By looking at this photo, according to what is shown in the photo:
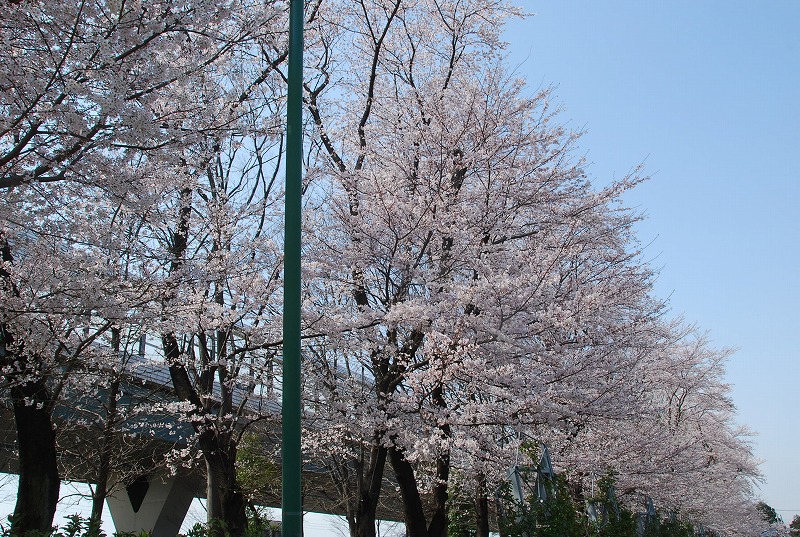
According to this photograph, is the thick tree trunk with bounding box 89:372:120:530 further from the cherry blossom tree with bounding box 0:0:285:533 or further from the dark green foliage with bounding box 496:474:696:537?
the dark green foliage with bounding box 496:474:696:537

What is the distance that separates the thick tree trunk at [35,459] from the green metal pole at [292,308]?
187 inches

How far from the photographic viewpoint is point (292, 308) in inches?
205

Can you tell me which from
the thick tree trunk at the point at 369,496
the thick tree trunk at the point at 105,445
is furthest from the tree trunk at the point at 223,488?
the thick tree trunk at the point at 105,445

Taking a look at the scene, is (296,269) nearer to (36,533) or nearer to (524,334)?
(36,533)

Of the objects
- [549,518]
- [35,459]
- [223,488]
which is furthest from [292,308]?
[549,518]

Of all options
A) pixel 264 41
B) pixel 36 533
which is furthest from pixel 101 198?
pixel 36 533

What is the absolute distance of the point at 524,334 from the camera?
428 inches

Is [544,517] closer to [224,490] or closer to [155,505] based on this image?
[224,490]

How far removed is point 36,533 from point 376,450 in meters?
6.56

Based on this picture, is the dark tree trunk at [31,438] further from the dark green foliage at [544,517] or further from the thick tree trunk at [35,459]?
the dark green foliage at [544,517]

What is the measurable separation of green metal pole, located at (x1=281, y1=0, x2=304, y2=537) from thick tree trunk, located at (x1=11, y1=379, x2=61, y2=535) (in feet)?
15.6

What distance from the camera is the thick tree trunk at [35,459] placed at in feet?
27.7

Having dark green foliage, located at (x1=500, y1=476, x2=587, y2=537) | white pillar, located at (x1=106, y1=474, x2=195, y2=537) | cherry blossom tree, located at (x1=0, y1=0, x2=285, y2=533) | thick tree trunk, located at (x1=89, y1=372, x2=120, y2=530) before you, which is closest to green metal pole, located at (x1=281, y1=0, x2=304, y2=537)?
cherry blossom tree, located at (x1=0, y1=0, x2=285, y2=533)

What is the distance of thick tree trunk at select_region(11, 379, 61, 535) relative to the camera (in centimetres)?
843
